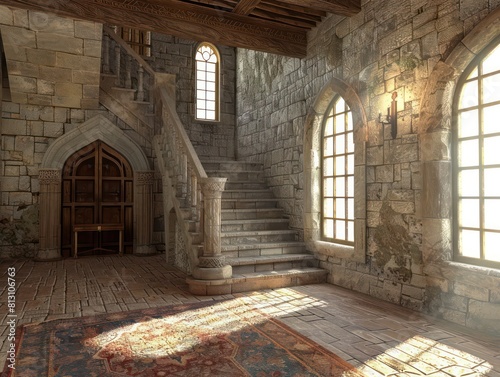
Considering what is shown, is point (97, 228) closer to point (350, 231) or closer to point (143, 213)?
point (143, 213)

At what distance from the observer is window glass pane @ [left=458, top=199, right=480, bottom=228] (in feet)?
11.7

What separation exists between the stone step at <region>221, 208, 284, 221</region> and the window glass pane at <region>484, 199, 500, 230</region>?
11.0 ft

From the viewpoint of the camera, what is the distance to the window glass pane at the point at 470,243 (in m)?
3.55

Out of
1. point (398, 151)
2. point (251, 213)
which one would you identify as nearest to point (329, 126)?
point (398, 151)

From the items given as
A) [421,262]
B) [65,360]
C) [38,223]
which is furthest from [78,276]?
[421,262]

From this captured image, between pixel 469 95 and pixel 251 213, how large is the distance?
360 cm

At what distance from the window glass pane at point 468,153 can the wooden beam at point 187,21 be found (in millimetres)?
3033

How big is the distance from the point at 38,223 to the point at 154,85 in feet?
10.9

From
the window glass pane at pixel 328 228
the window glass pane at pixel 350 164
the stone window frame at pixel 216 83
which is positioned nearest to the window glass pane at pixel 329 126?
the window glass pane at pixel 350 164

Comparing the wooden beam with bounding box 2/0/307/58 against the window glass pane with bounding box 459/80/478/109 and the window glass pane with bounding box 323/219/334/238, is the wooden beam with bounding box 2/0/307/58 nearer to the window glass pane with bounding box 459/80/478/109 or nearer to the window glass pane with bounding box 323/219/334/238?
the window glass pane with bounding box 323/219/334/238

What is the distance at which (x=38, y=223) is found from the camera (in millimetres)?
6906

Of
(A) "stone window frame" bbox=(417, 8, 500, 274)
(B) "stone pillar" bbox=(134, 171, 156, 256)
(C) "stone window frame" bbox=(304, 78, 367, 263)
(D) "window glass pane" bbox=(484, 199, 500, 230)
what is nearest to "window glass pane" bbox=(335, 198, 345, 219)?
(C) "stone window frame" bbox=(304, 78, 367, 263)

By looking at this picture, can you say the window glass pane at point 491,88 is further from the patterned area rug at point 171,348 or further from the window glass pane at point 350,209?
the patterned area rug at point 171,348

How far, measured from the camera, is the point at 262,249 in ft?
17.8
